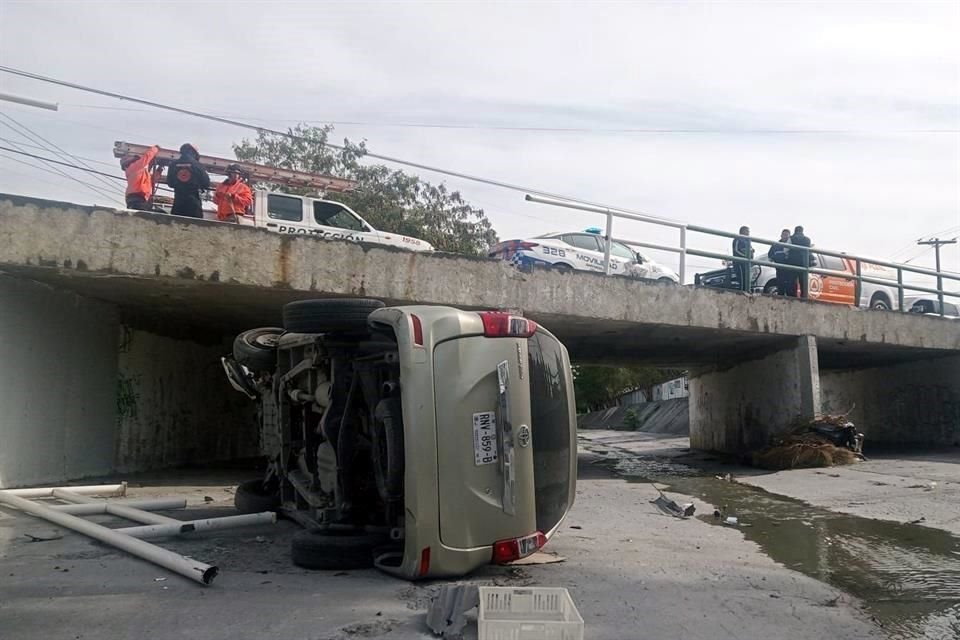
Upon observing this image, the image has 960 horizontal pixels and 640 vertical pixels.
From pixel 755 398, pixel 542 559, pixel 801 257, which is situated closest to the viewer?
pixel 542 559

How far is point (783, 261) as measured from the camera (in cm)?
1445

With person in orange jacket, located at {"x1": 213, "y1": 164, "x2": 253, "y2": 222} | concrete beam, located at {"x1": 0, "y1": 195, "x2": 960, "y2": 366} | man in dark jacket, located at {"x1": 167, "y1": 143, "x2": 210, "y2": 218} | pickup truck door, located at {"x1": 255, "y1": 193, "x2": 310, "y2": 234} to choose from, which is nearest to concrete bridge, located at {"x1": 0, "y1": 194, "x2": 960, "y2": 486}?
concrete beam, located at {"x1": 0, "y1": 195, "x2": 960, "y2": 366}

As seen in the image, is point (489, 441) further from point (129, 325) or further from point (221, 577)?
point (129, 325)

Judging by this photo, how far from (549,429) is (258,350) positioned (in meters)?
2.82

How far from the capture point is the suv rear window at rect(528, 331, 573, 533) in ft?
15.1

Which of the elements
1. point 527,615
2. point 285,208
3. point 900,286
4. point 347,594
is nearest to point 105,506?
point 347,594

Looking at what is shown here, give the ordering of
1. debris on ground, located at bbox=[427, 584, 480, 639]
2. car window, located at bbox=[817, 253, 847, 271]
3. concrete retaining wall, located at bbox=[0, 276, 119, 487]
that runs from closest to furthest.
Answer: debris on ground, located at bbox=[427, 584, 480, 639] < concrete retaining wall, located at bbox=[0, 276, 119, 487] < car window, located at bbox=[817, 253, 847, 271]

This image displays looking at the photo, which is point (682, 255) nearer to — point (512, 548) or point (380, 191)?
point (512, 548)

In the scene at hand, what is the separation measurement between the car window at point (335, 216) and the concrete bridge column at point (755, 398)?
847 cm

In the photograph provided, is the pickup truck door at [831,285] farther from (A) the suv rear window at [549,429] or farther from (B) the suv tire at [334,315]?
(B) the suv tire at [334,315]

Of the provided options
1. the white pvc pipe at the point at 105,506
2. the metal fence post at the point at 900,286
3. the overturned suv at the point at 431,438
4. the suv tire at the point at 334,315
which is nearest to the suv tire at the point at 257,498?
the white pvc pipe at the point at 105,506

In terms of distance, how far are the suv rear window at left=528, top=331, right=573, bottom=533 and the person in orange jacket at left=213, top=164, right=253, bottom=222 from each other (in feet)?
29.6

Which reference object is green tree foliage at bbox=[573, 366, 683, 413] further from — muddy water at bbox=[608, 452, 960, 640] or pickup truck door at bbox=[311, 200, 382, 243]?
muddy water at bbox=[608, 452, 960, 640]

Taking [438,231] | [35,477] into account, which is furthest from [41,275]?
[438,231]
